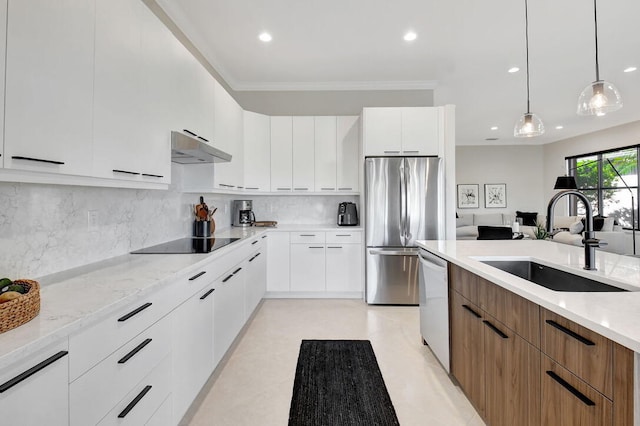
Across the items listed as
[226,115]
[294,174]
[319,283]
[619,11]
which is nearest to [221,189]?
[226,115]

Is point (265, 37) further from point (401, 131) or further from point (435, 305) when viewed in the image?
point (435, 305)

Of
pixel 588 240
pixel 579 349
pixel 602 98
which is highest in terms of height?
pixel 602 98

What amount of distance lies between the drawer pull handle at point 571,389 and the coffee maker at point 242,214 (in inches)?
142

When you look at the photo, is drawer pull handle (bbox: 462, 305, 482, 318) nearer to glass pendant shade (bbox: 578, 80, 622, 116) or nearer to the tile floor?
the tile floor

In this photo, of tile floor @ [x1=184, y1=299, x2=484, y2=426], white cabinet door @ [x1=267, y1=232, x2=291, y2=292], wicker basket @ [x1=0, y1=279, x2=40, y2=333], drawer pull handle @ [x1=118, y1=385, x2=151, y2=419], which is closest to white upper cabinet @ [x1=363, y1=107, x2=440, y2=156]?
white cabinet door @ [x1=267, y1=232, x2=291, y2=292]

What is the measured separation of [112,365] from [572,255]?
241cm

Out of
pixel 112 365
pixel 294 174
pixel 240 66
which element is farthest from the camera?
pixel 294 174

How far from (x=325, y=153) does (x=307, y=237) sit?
45.3 inches

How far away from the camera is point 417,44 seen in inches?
130

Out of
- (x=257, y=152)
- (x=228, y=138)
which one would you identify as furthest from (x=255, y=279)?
(x=257, y=152)

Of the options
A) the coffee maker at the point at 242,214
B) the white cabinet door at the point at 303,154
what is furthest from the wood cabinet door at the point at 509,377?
the coffee maker at the point at 242,214

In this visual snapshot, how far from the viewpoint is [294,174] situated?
420 cm

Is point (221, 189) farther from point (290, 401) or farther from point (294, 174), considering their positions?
point (290, 401)

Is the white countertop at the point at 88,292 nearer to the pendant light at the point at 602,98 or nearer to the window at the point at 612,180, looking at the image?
the pendant light at the point at 602,98
